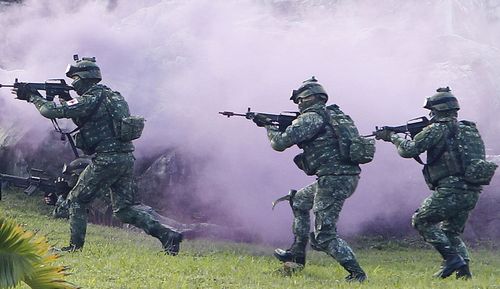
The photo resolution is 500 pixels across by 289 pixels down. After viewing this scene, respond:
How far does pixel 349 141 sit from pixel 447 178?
1.13 metres

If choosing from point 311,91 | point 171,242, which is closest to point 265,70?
point 171,242

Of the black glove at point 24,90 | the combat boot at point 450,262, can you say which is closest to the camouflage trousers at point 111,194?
the black glove at point 24,90

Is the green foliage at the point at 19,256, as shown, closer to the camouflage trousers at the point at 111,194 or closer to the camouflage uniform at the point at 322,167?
the camouflage uniform at the point at 322,167

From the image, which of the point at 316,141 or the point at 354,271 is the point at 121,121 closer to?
the point at 316,141

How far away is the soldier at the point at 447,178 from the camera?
7953 mm

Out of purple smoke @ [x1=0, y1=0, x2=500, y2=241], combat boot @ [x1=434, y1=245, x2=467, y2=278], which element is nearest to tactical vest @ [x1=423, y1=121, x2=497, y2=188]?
combat boot @ [x1=434, y1=245, x2=467, y2=278]

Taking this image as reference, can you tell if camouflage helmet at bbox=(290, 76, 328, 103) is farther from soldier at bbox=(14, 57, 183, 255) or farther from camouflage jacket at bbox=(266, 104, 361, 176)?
soldier at bbox=(14, 57, 183, 255)

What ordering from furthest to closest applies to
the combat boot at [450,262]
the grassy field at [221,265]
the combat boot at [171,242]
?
the combat boot at [171,242] < the combat boot at [450,262] < the grassy field at [221,265]

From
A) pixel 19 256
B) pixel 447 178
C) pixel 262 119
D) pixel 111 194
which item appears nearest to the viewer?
pixel 19 256

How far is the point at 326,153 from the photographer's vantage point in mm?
7812

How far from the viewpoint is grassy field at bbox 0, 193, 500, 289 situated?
6.88 m

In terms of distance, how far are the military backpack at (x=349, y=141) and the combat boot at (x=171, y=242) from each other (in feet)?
7.35

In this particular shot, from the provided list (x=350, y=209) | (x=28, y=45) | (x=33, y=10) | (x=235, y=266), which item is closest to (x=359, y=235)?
(x=350, y=209)

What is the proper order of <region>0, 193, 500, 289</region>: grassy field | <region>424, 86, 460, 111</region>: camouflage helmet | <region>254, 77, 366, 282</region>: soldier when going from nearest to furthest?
1. <region>0, 193, 500, 289</region>: grassy field
2. <region>254, 77, 366, 282</region>: soldier
3. <region>424, 86, 460, 111</region>: camouflage helmet
